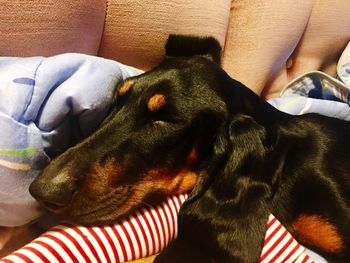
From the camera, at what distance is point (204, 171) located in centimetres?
99

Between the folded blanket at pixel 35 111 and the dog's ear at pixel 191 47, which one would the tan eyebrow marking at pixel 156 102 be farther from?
the dog's ear at pixel 191 47

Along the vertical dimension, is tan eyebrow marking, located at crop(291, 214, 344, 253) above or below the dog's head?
below

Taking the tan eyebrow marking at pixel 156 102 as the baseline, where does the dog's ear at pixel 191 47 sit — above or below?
above

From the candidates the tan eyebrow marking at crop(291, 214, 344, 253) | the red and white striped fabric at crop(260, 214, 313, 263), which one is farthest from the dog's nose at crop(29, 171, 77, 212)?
the tan eyebrow marking at crop(291, 214, 344, 253)

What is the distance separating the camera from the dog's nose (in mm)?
759

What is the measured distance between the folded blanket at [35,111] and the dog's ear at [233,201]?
298 millimetres

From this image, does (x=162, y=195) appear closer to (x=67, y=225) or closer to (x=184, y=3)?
(x=67, y=225)

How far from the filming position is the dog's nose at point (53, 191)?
759 millimetres

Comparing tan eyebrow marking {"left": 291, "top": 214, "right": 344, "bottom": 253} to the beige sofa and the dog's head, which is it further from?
the beige sofa

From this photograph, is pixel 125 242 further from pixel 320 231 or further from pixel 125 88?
pixel 320 231

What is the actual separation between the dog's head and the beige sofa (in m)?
0.16

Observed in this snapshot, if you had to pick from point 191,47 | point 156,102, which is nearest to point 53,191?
point 156,102

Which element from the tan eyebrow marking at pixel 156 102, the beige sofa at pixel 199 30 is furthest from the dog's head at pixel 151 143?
the beige sofa at pixel 199 30

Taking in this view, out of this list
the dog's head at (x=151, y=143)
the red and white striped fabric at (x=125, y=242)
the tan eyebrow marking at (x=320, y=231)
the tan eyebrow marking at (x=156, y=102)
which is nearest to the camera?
the red and white striped fabric at (x=125, y=242)
